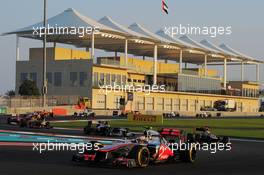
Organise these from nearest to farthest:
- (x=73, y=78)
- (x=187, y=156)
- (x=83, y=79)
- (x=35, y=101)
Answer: (x=187, y=156) < (x=35, y=101) < (x=83, y=79) < (x=73, y=78)

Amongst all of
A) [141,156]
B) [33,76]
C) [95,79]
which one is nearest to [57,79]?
[33,76]

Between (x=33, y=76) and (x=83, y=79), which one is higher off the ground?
(x=33, y=76)

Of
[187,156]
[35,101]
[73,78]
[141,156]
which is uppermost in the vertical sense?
[73,78]

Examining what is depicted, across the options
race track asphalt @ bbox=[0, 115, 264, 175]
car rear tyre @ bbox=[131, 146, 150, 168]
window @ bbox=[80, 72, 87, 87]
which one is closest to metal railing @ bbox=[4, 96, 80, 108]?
window @ bbox=[80, 72, 87, 87]

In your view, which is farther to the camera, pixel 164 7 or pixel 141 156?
pixel 164 7

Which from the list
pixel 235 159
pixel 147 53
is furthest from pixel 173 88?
pixel 235 159

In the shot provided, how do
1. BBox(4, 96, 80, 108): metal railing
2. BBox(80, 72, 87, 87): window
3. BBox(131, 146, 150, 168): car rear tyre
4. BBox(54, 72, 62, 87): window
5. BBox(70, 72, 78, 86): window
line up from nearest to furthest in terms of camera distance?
BBox(131, 146, 150, 168): car rear tyre → BBox(4, 96, 80, 108): metal railing → BBox(80, 72, 87, 87): window → BBox(70, 72, 78, 86): window → BBox(54, 72, 62, 87): window

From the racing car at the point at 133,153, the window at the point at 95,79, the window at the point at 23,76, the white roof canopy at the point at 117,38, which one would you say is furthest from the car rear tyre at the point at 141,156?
the window at the point at 23,76

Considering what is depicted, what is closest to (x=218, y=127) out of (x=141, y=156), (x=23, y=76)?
(x=141, y=156)

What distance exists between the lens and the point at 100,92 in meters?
98.8

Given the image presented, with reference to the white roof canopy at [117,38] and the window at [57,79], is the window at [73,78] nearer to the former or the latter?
the window at [57,79]

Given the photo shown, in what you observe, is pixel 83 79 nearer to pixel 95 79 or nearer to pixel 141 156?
pixel 95 79

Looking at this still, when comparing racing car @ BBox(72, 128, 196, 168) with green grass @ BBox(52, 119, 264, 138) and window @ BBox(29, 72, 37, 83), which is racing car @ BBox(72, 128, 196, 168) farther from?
window @ BBox(29, 72, 37, 83)

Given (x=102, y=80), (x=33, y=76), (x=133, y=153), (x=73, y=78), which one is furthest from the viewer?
(x=33, y=76)
